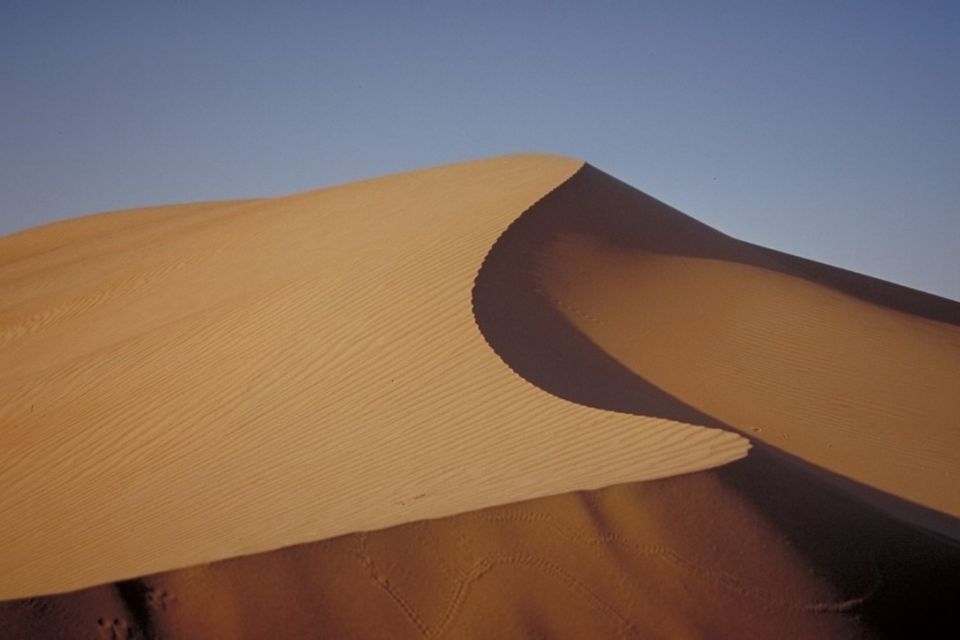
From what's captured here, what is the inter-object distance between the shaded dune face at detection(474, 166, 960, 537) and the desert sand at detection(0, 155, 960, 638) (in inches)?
2.6

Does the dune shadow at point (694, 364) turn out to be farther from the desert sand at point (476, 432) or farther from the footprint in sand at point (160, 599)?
the footprint in sand at point (160, 599)

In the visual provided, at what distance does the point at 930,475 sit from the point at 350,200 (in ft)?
39.2

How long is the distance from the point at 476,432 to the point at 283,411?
216 centimetres

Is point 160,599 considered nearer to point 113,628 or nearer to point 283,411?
point 113,628

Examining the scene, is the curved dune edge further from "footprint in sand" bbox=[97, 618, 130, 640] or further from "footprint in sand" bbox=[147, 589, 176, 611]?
"footprint in sand" bbox=[97, 618, 130, 640]

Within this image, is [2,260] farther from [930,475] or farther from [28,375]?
[930,475]

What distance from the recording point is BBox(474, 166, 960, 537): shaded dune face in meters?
10.5

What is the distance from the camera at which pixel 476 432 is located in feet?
24.8

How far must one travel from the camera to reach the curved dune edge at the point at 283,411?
605 centimetres

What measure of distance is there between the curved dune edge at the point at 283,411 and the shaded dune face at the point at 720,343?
0.60m

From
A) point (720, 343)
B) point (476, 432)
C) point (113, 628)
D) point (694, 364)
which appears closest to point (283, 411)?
point (476, 432)

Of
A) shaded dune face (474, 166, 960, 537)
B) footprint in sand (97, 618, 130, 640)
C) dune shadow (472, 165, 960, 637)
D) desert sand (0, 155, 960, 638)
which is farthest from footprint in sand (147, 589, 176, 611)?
shaded dune face (474, 166, 960, 537)

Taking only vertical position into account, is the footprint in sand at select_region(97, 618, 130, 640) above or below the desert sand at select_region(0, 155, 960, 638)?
above

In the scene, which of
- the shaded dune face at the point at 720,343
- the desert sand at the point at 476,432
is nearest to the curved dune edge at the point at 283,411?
the desert sand at the point at 476,432
